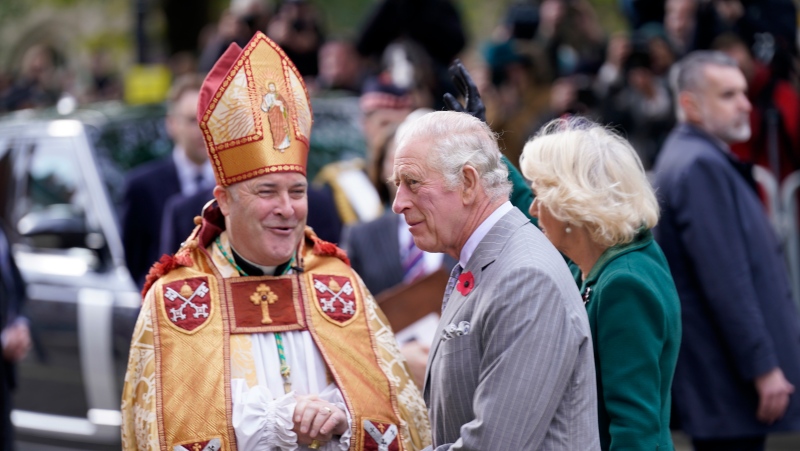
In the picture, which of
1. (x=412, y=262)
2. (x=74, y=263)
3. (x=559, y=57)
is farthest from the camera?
(x=559, y=57)

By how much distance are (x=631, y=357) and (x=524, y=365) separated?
24.8 inches

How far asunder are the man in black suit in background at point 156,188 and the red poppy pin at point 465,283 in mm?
3659

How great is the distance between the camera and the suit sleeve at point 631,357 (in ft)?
12.2

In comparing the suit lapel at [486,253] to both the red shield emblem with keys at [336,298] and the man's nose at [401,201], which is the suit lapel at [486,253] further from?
the red shield emblem with keys at [336,298]

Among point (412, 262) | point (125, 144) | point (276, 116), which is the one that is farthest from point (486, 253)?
point (125, 144)

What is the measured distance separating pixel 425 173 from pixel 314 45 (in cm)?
753

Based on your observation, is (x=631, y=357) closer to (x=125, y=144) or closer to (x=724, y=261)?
(x=724, y=261)

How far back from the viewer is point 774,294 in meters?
5.41

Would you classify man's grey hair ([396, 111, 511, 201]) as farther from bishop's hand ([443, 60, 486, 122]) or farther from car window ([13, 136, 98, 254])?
car window ([13, 136, 98, 254])

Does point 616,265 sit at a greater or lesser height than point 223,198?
lesser

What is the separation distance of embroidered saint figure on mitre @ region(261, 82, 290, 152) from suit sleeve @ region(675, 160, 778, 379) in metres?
2.14

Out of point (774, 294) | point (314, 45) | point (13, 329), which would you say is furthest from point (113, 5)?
point (774, 294)

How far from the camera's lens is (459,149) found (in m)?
3.49

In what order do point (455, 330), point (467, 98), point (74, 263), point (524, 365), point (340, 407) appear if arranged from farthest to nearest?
point (74, 263), point (467, 98), point (340, 407), point (455, 330), point (524, 365)
